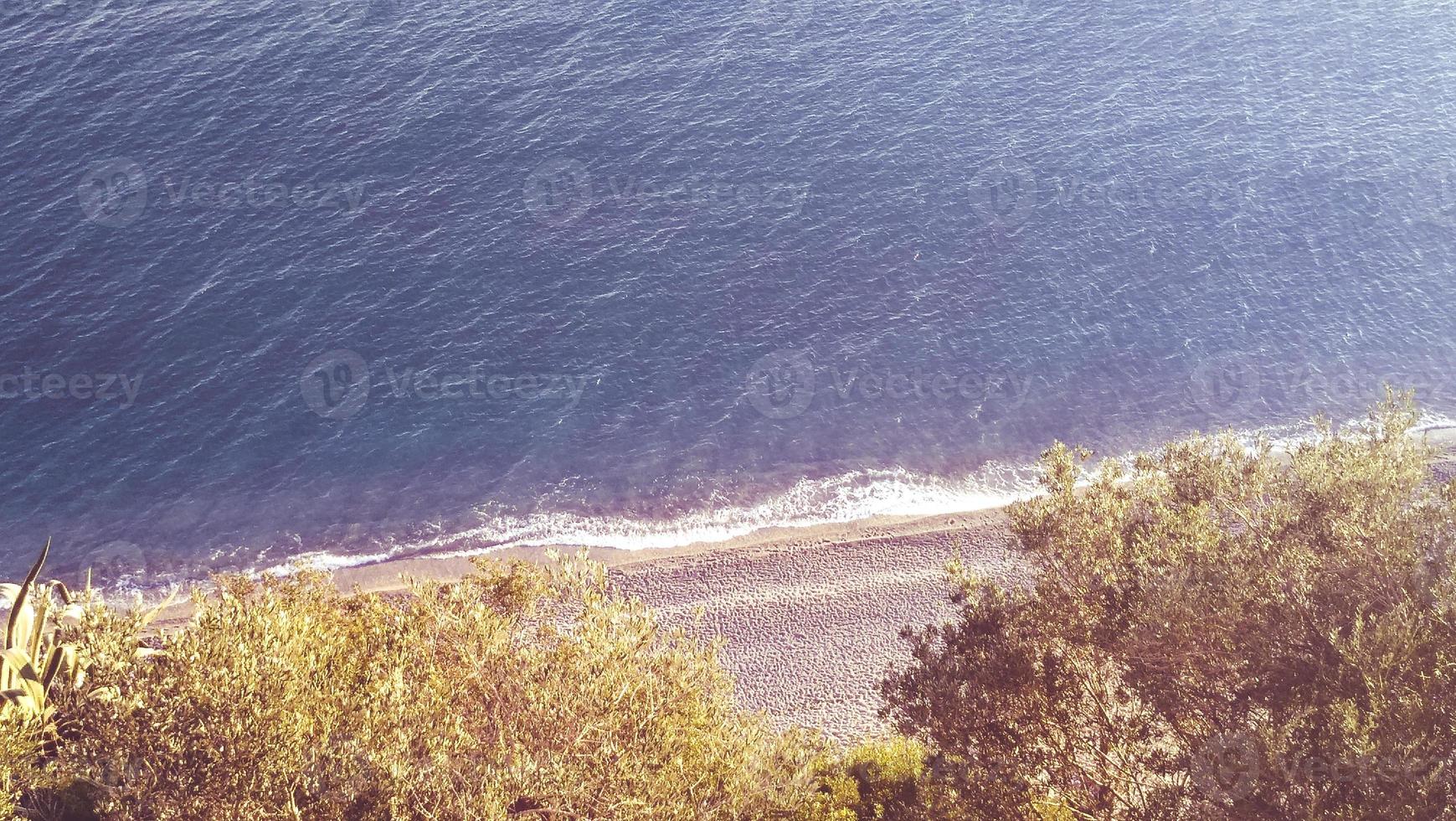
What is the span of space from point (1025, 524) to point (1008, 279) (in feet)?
112

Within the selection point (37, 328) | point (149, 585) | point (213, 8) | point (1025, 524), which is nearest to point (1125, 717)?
point (1025, 524)

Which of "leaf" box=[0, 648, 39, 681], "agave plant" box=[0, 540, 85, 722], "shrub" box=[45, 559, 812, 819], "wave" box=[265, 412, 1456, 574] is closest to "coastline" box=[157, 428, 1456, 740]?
"wave" box=[265, 412, 1456, 574]

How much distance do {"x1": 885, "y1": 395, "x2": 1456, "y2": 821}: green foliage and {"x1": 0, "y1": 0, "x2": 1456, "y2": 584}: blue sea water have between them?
23.1 m

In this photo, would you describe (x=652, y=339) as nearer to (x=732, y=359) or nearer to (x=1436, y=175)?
(x=732, y=359)

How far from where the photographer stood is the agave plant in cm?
1630

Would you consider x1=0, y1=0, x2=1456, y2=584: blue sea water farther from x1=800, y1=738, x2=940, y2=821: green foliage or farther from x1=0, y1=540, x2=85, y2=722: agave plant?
x1=0, y1=540, x2=85, y2=722: agave plant

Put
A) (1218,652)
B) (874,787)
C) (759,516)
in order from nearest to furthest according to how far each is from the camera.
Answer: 1. (1218,652)
2. (874,787)
3. (759,516)

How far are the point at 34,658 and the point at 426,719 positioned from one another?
24.9 feet

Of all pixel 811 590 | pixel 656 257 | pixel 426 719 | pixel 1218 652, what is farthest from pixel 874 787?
pixel 656 257

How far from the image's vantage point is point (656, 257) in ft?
176

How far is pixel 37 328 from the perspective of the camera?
4762cm

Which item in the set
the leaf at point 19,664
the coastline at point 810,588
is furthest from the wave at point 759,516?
the leaf at point 19,664

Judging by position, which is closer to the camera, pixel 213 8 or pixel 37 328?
pixel 37 328

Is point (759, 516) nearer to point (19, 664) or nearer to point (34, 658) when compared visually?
point (34, 658)
